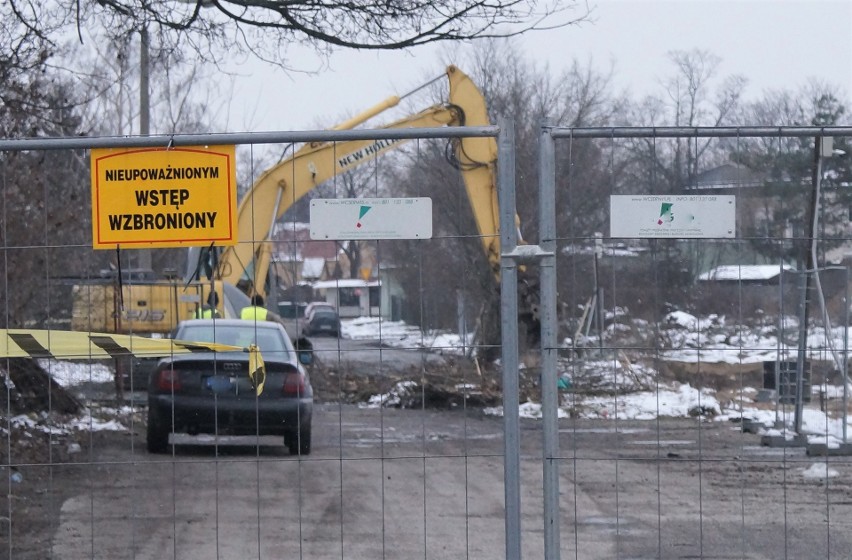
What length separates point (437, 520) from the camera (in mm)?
7852

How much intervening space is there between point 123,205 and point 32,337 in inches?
29.1

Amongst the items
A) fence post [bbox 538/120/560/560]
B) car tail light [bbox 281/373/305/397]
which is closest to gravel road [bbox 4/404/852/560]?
car tail light [bbox 281/373/305/397]

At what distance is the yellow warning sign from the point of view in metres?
4.64

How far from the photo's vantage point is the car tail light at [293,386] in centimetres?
504

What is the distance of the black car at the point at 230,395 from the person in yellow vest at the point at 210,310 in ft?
0.41

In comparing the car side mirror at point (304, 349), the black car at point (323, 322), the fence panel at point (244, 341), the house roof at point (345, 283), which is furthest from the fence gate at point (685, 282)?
the car side mirror at point (304, 349)

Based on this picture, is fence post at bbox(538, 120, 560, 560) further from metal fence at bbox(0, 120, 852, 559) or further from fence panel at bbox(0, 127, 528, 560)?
fence panel at bbox(0, 127, 528, 560)

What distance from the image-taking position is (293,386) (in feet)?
16.5

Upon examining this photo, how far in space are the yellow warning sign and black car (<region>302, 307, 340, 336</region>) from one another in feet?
1.51

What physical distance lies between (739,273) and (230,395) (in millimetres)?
2221

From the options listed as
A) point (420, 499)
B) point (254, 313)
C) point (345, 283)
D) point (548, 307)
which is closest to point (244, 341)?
point (254, 313)

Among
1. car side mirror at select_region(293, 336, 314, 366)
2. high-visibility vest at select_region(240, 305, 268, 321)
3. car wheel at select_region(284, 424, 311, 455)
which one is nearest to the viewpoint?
car side mirror at select_region(293, 336, 314, 366)

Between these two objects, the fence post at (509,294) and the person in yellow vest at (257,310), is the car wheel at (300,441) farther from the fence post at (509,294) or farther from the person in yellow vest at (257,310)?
the fence post at (509,294)

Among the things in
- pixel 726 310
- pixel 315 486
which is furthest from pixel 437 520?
pixel 726 310
